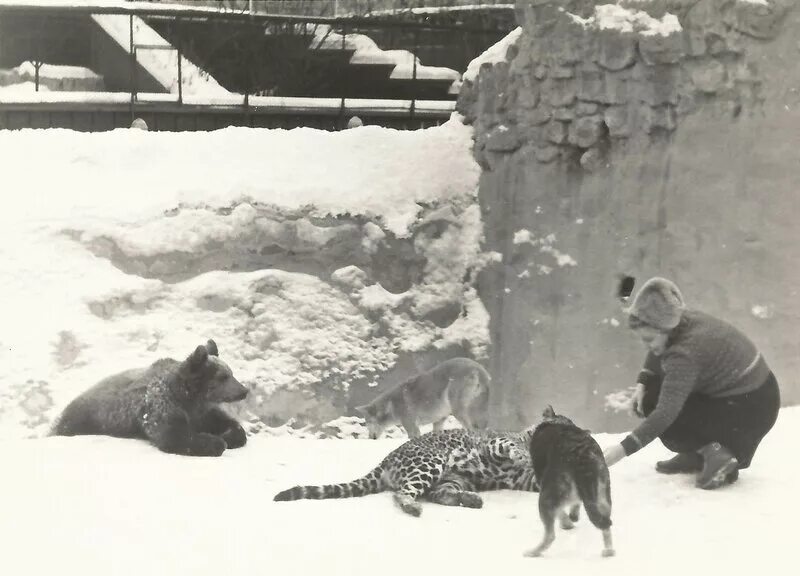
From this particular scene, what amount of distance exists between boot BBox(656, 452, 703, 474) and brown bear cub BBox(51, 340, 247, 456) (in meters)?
2.63

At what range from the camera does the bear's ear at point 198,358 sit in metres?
7.07

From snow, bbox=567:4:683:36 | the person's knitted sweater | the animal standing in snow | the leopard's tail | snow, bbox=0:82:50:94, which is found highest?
snow, bbox=567:4:683:36

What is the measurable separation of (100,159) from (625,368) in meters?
5.74

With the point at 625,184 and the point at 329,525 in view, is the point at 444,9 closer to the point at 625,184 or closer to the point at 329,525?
the point at 625,184

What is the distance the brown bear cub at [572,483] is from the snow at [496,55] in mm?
7665

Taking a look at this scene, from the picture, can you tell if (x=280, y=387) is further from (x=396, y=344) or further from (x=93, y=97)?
(x=93, y=97)

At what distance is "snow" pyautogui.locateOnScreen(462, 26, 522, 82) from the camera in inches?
467

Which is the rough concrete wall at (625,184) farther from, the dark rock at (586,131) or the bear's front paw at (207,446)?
the bear's front paw at (207,446)

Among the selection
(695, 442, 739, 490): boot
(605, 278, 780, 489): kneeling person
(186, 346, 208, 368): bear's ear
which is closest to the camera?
(605, 278, 780, 489): kneeling person

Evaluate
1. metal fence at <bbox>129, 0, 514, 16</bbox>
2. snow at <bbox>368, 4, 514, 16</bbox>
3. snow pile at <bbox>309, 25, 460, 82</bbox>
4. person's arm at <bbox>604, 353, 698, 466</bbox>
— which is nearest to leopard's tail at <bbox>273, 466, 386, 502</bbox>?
person's arm at <bbox>604, 353, 698, 466</bbox>

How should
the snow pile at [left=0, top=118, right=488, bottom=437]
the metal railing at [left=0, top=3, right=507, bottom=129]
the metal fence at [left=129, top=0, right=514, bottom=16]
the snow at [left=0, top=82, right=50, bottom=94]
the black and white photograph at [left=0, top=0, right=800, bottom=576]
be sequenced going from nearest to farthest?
the black and white photograph at [left=0, top=0, right=800, bottom=576]
the snow pile at [left=0, top=118, right=488, bottom=437]
the snow at [left=0, top=82, right=50, bottom=94]
the metal railing at [left=0, top=3, right=507, bottom=129]
the metal fence at [left=129, top=0, right=514, bottom=16]

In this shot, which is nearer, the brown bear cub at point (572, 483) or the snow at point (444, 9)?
the brown bear cub at point (572, 483)

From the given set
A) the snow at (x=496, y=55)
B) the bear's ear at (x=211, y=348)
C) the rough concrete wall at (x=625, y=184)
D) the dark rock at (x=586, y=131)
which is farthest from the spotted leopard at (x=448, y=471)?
the snow at (x=496, y=55)

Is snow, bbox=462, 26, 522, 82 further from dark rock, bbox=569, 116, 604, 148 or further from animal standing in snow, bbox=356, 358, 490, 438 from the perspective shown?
animal standing in snow, bbox=356, 358, 490, 438
